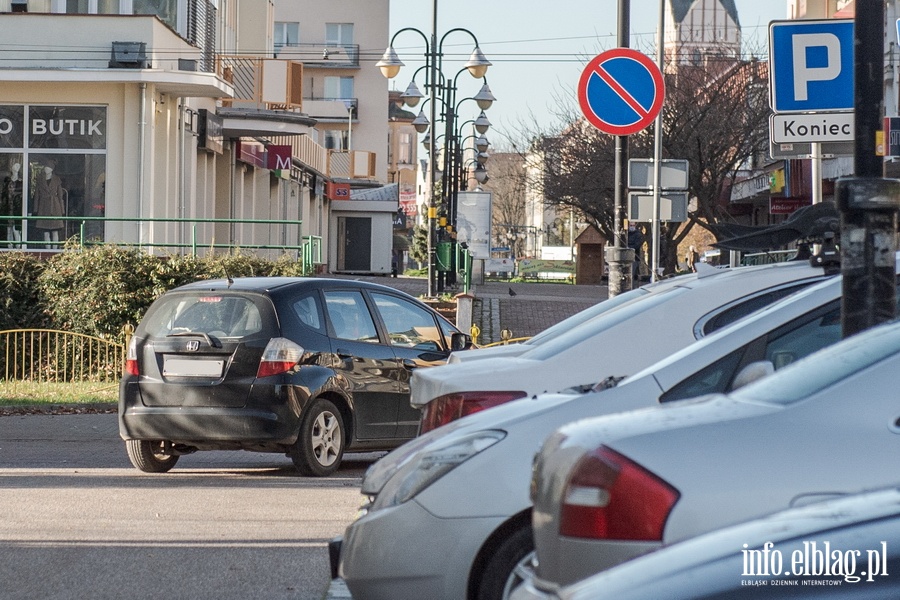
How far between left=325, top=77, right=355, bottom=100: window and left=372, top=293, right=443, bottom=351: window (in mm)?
59338

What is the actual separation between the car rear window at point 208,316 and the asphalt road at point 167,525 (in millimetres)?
1170

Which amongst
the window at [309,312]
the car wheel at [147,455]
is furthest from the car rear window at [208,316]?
the car wheel at [147,455]

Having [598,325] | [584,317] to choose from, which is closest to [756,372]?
[598,325]

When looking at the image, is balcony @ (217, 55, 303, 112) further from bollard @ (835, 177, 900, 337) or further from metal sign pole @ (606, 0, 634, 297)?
bollard @ (835, 177, 900, 337)

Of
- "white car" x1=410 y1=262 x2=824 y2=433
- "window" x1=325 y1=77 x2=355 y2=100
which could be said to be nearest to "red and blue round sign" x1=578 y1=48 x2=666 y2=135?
"white car" x1=410 y1=262 x2=824 y2=433

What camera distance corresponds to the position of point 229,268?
20.2m

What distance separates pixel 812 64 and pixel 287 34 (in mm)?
62555

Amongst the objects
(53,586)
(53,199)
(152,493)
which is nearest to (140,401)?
(152,493)

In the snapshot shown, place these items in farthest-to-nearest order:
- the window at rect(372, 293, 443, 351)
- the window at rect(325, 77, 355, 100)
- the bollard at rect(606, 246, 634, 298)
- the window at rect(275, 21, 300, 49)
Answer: the window at rect(325, 77, 355, 100) → the window at rect(275, 21, 300, 49) → the bollard at rect(606, 246, 634, 298) → the window at rect(372, 293, 443, 351)

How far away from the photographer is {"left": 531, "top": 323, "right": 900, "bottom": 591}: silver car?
321 centimetres

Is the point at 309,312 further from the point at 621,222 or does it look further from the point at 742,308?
the point at 742,308

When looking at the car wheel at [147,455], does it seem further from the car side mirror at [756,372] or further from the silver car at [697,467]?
the silver car at [697,467]

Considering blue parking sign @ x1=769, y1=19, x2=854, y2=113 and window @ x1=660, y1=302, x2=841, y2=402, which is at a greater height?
blue parking sign @ x1=769, y1=19, x2=854, y2=113

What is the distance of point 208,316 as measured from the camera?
33.4 ft
